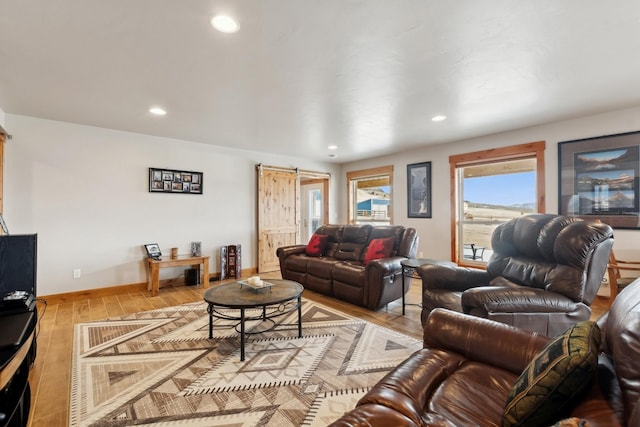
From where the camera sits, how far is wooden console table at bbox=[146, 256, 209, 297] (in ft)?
13.7

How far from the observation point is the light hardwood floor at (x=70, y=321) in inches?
72.0

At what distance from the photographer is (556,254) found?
2273mm

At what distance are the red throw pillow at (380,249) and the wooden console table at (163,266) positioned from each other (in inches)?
99.7

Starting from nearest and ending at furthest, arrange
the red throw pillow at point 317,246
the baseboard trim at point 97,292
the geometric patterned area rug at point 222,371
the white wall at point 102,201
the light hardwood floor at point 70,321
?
the geometric patterned area rug at point 222,371
the light hardwood floor at point 70,321
the white wall at point 102,201
the baseboard trim at point 97,292
the red throw pillow at point 317,246

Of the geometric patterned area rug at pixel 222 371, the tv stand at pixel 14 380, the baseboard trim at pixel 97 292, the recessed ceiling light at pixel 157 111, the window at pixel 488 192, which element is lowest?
the geometric patterned area rug at pixel 222 371

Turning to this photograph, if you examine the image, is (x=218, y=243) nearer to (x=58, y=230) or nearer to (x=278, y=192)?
(x=278, y=192)

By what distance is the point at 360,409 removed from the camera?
1063 millimetres

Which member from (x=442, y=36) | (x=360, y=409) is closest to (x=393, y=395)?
(x=360, y=409)

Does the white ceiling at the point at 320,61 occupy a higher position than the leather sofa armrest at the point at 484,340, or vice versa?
the white ceiling at the point at 320,61

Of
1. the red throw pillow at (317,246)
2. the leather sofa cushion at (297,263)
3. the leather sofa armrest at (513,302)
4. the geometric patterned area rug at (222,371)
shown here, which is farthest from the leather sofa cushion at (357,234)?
the leather sofa armrest at (513,302)

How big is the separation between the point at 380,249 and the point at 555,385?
2.90 meters

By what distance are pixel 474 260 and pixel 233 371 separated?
4281 mm

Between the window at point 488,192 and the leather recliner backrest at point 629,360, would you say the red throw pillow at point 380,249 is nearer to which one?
the window at point 488,192

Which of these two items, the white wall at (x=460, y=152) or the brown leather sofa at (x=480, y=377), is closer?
the brown leather sofa at (x=480, y=377)
